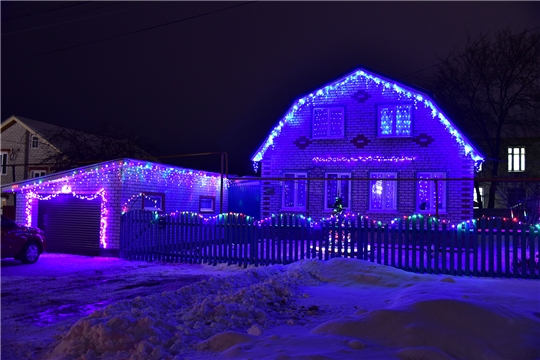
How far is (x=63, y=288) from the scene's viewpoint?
34.3ft

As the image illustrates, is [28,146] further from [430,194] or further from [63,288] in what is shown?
[430,194]

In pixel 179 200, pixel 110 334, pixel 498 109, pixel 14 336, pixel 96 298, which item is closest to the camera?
pixel 110 334

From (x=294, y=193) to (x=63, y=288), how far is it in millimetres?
12870

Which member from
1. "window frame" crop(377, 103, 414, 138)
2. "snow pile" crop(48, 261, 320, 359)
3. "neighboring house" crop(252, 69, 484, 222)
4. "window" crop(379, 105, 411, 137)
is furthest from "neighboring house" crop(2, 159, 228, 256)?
"snow pile" crop(48, 261, 320, 359)

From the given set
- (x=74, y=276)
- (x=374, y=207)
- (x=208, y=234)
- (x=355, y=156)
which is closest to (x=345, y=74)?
(x=355, y=156)

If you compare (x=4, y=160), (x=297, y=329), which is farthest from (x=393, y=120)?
(x=4, y=160)

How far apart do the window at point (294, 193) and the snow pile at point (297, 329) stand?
1375cm

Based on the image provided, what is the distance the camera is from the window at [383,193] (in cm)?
2031

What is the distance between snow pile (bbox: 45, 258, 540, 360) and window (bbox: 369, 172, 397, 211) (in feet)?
41.1

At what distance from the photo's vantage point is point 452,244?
11.8 m

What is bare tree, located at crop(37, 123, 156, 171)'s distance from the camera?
32559mm

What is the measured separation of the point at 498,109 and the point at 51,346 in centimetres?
3411

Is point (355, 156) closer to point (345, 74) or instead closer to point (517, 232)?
point (345, 74)

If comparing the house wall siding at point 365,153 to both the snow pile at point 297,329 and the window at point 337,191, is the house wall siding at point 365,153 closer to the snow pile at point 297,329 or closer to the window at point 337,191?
the window at point 337,191
